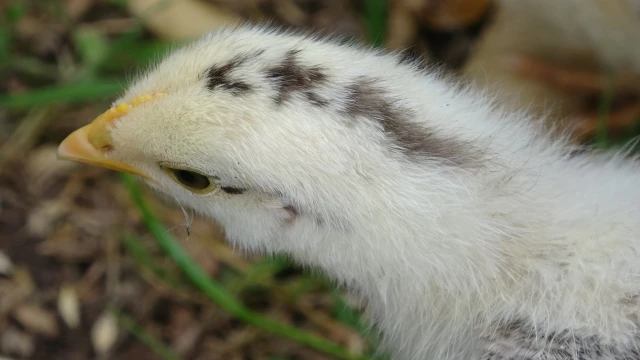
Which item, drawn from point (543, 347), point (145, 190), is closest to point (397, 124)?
point (543, 347)

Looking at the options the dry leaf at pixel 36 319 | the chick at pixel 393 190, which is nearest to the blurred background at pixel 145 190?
the dry leaf at pixel 36 319

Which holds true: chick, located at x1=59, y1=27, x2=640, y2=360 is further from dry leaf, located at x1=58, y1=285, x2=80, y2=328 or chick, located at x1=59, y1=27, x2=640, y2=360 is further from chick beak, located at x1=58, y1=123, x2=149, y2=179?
dry leaf, located at x1=58, y1=285, x2=80, y2=328

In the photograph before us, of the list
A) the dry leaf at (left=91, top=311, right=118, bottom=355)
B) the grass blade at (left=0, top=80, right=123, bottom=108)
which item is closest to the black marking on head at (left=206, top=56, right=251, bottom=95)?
the grass blade at (left=0, top=80, right=123, bottom=108)

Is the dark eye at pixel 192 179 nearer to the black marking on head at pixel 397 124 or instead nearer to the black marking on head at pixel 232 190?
the black marking on head at pixel 232 190

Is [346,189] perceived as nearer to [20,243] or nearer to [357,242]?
[357,242]

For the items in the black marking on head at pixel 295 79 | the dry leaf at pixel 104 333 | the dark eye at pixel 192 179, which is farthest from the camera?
the dry leaf at pixel 104 333

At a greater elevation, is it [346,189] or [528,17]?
[528,17]

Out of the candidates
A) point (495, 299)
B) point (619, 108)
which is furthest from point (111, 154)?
point (619, 108)
